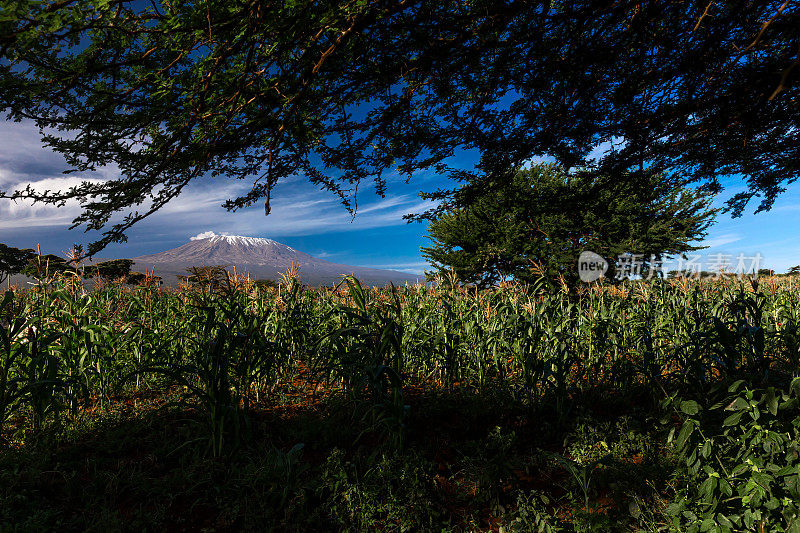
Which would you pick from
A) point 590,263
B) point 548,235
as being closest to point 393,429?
point 548,235

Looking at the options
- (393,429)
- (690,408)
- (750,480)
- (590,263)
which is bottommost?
(393,429)

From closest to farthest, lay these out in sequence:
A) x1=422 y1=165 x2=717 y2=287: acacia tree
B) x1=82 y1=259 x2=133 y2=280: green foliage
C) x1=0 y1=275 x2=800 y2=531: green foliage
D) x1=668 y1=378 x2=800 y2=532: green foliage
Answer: x1=668 y1=378 x2=800 y2=532: green foliage → x1=0 y1=275 x2=800 y2=531: green foliage → x1=82 y1=259 x2=133 y2=280: green foliage → x1=422 y1=165 x2=717 y2=287: acacia tree

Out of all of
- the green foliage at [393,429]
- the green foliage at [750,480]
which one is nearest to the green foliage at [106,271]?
the green foliage at [393,429]

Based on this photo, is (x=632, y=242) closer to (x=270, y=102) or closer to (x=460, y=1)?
(x=460, y=1)

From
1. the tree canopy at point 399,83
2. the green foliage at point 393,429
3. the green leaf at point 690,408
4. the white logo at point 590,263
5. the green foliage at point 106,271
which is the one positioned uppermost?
the tree canopy at point 399,83

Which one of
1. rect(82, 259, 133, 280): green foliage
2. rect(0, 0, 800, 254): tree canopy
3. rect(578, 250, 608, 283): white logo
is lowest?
rect(82, 259, 133, 280): green foliage

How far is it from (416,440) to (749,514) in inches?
86.1

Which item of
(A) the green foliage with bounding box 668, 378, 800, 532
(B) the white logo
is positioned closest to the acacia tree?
(B) the white logo

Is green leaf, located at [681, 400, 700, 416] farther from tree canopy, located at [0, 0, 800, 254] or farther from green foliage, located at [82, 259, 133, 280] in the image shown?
green foliage, located at [82, 259, 133, 280]

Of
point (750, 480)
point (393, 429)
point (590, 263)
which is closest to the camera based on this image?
point (750, 480)

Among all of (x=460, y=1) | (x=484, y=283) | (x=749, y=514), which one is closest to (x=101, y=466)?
(x=749, y=514)

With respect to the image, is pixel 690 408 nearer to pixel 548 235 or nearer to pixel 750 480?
pixel 750 480

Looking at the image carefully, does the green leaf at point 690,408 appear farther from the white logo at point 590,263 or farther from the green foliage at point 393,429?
the white logo at point 590,263

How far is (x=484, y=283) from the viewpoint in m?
15.4
